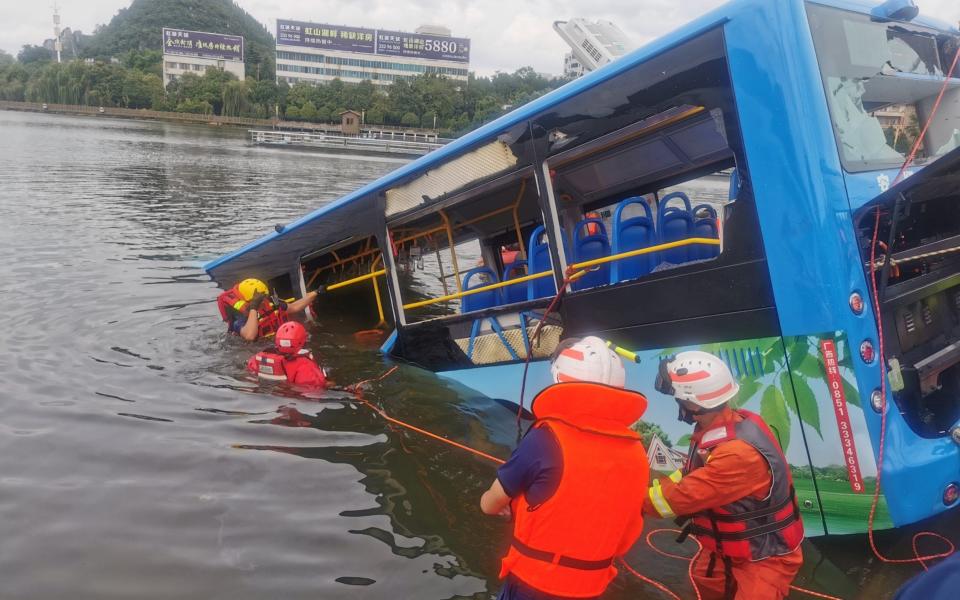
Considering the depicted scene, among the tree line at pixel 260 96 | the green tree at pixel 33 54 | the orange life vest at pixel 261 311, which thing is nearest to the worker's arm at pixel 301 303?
the orange life vest at pixel 261 311

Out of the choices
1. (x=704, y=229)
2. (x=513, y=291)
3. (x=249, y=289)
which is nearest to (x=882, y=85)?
(x=704, y=229)

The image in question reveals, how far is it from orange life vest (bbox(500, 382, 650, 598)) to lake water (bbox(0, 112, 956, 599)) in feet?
4.59

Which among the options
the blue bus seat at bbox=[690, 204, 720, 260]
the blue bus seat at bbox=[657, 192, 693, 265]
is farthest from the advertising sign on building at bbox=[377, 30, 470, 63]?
the blue bus seat at bbox=[657, 192, 693, 265]

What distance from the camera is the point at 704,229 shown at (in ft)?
20.1

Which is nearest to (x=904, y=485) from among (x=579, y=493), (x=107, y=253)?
(x=579, y=493)

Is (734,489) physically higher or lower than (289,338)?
lower

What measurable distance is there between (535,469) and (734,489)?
42.3 inches

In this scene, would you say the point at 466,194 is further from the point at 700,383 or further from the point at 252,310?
the point at 252,310

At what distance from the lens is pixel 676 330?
4.46 meters

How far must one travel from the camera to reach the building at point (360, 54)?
367 feet

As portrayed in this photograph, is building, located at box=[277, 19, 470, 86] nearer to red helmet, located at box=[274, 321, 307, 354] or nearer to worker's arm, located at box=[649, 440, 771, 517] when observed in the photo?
red helmet, located at box=[274, 321, 307, 354]

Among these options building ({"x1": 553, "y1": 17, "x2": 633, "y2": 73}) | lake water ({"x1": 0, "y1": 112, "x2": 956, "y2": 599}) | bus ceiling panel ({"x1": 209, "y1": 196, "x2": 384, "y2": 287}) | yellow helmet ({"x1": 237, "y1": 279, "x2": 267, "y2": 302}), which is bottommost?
lake water ({"x1": 0, "y1": 112, "x2": 956, "y2": 599})

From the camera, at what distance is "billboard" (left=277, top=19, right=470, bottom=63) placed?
368ft

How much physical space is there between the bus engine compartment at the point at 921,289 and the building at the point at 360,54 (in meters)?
→ 113
